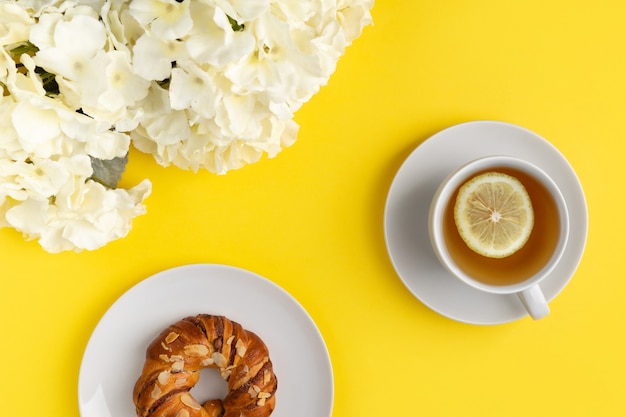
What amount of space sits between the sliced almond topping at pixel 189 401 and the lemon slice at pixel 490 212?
20.6 inches

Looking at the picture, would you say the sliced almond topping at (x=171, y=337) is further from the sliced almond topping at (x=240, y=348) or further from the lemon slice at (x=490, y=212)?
the lemon slice at (x=490, y=212)

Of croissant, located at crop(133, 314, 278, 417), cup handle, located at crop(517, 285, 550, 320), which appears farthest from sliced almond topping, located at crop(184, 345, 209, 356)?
cup handle, located at crop(517, 285, 550, 320)

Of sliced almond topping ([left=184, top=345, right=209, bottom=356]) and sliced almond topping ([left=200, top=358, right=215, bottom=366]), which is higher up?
sliced almond topping ([left=184, top=345, right=209, bottom=356])

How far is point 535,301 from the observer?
3.40ft

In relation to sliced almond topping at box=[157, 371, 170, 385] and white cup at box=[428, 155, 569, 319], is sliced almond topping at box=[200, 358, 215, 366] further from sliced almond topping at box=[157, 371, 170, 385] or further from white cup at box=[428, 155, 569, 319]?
white cup at box=[428, 155, 569, 319]

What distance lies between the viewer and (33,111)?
2.37ft

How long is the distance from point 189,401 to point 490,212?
1.91 feet

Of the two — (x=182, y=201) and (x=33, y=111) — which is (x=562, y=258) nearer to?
(x=182, y=201)

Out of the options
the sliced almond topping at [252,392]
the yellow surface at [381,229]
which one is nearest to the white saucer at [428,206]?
the yellow surface at [381,229]

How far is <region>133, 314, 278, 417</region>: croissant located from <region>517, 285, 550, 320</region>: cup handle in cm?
43

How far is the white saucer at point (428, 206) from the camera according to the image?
112cm

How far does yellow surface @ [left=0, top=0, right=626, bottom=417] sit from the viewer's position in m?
1.17

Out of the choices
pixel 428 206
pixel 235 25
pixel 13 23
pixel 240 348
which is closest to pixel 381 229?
pixel 428 206

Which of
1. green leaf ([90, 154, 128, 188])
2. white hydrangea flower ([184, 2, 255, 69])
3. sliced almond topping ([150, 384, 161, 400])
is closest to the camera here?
white hydrangea flower ([184, 2, 255, 69])
